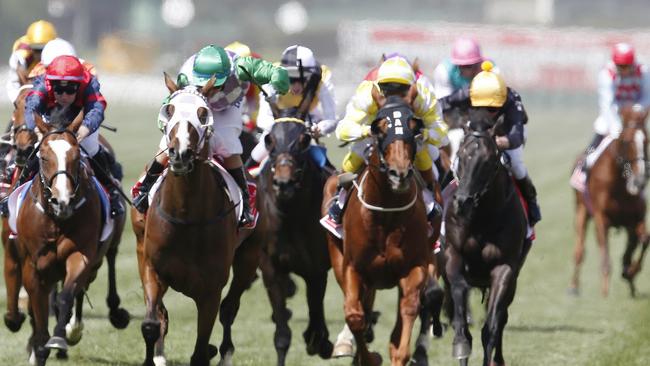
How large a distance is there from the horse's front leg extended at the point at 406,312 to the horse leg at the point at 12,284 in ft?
9.75

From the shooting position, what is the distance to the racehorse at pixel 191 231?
8719 millimetres

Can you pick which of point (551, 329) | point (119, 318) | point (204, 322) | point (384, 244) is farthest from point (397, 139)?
point (551, 329)

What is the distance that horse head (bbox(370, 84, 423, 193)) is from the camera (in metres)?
8.66

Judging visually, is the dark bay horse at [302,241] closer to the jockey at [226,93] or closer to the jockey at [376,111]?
the jockey at [226,93]

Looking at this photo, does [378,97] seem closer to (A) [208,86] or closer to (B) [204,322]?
(A) [208,86]

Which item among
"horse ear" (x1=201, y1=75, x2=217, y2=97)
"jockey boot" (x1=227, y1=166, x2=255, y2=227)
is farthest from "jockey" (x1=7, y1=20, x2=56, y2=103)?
"horse ear" (x1=201, y1=75, x2=217, y2=97)

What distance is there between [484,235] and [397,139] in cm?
192

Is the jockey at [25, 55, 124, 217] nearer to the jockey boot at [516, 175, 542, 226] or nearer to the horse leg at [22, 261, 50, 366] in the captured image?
the horse leg at [22, 261, 50, 366]

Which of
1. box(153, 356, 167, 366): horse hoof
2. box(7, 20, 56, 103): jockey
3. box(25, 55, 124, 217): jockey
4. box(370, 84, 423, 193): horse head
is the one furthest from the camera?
box(7, 20, 56, 103): jockey

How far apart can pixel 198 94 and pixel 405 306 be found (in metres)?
1.87

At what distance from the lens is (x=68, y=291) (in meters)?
9.65

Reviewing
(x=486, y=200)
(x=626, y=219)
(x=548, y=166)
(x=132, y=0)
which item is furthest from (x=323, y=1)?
(x=486, y=200)

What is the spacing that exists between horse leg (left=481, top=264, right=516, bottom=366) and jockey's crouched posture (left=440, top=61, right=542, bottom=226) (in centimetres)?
76

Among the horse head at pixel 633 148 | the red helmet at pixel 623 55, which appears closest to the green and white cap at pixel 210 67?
the horse head at pixel 633 148
